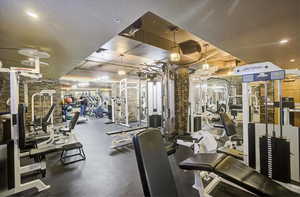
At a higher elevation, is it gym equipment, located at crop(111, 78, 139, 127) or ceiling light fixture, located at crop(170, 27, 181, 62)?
ceiling light fixture, located at crop(170, 27, 181, 62)

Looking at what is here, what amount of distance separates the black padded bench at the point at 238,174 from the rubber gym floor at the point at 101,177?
919 mm

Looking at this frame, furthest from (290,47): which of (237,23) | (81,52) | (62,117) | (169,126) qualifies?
(62,117)

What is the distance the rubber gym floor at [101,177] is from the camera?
7.10 ft

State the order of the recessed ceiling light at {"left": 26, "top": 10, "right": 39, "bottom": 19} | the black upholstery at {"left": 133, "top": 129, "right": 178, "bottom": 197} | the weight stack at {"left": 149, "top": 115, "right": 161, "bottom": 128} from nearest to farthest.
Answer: the black upholstery at {"left": 133, "top": 129, "right": 178, "bottom": 197}, the recessed ceiling light at {"left": 26, "top": 10, "right": 39, "bottom": 19}, the weight stack at {"left": 149, "top": 115, "right": 161, "bottom": 128}

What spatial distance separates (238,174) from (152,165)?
0.97 m

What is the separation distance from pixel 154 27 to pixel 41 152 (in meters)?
3.62

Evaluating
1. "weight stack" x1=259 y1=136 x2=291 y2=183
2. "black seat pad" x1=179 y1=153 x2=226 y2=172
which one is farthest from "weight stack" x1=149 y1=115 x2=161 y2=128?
"black seat pad" x1=179 y1=153 x2=226 y2=172

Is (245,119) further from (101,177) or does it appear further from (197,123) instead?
(197,123)

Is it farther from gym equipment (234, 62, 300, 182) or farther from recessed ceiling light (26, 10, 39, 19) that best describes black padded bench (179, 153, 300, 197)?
recessed ceiling light (26, 10, 39, 19)

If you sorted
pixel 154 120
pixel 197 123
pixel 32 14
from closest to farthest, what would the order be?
pixel 32 14 → pixel 197 123 → pixel 154 120

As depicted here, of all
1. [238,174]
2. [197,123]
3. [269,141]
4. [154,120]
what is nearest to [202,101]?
[197,123]

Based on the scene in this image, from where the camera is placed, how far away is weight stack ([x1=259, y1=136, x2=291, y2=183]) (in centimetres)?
190

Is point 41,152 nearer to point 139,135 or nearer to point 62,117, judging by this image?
point 139,135

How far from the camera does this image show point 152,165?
3.32 ft
